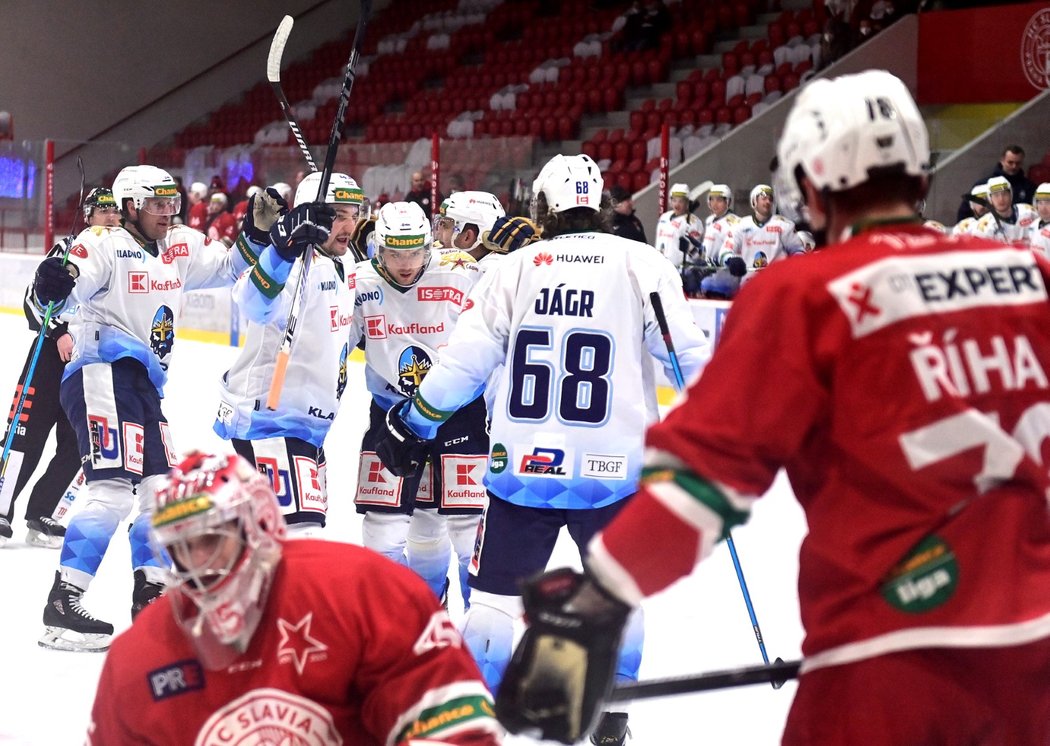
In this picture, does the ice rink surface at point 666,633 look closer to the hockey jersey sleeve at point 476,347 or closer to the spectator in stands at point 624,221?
the hockey jersey sleeve at point 476,347

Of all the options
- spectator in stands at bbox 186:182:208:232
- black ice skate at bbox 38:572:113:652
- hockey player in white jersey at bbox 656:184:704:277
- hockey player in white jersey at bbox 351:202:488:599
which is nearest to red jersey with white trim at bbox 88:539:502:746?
hockey player in white jersey at bbox 351:202:488:599

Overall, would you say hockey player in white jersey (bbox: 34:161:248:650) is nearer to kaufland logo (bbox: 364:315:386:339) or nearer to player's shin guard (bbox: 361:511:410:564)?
kaufland logo (bbox: 364:315:386:339)

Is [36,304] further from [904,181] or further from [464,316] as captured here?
[904,181]

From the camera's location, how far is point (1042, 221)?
971cm

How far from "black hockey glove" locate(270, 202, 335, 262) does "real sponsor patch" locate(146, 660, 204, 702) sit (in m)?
2.18

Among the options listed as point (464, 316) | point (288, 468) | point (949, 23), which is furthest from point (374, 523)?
point (949, 23)

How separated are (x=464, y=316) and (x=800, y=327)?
1773 mm

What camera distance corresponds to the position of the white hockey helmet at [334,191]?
4.20 metres

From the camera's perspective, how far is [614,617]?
4.87ft

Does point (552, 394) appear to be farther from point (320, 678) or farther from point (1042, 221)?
point (1042, 221)

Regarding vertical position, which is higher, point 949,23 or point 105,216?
point 949,23

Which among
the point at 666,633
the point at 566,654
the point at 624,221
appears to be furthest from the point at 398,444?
the point at 624,221

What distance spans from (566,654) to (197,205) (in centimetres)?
1223

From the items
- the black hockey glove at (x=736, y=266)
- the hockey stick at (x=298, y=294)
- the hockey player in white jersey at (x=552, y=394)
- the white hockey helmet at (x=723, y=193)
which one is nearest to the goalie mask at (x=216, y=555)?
the hockey player in white jersey at (x=552, y=394)
